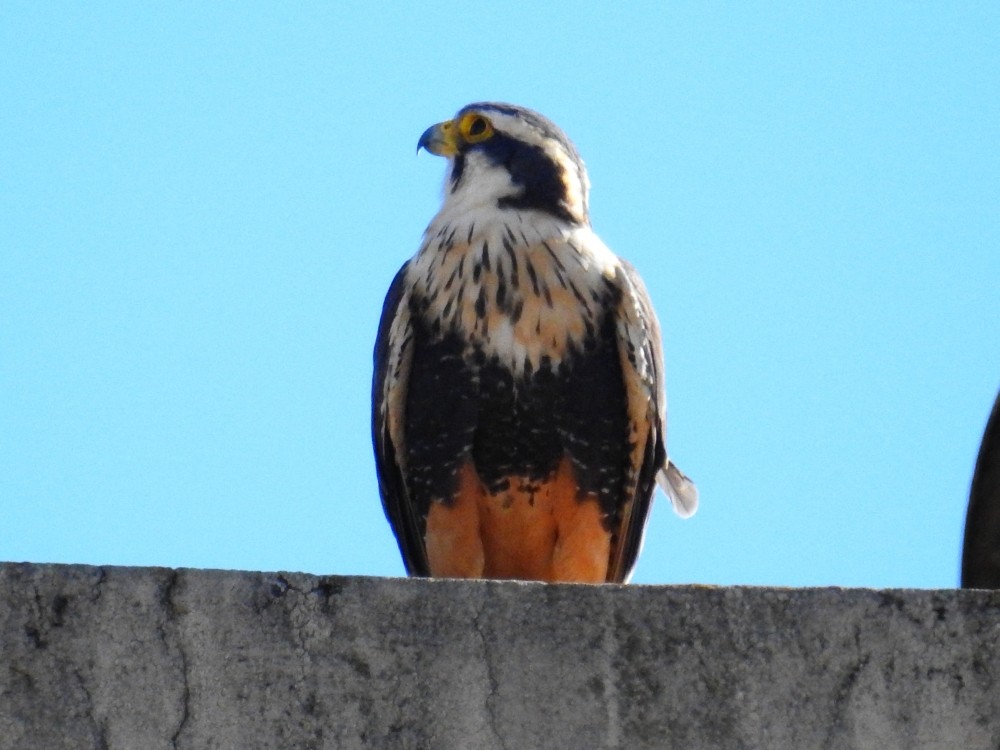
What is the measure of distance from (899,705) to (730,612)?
1.14 ft

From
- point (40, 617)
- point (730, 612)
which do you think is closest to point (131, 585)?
point (40, 617)

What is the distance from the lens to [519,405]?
5.02 metres

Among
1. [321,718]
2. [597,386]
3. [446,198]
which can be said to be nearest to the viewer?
[321,718]

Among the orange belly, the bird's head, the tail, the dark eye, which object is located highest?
the dark eye

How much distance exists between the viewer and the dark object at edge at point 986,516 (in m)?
4.03

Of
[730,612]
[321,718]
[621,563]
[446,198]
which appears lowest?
[321,718]

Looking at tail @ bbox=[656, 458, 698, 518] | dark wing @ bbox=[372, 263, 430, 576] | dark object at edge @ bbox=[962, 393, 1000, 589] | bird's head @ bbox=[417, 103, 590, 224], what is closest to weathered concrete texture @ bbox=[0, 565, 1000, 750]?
dark object at edge @ bbox=[962, 393, 1000, 589]

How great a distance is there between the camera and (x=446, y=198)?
5602mm

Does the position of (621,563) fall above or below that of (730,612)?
above

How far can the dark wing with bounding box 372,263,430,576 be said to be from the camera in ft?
16.9

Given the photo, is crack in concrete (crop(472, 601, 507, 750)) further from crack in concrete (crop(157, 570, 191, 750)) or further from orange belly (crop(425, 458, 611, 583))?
orange belly (crop(425, 458, 611, 583))

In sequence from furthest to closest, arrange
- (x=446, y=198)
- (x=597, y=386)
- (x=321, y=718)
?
(x=446, y=198)
(x=597, y=386)
(x=321, y=718)

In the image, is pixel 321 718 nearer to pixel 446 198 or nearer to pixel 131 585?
pixel 131 585

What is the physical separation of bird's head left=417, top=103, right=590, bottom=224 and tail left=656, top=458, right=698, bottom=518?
0.90 metres
